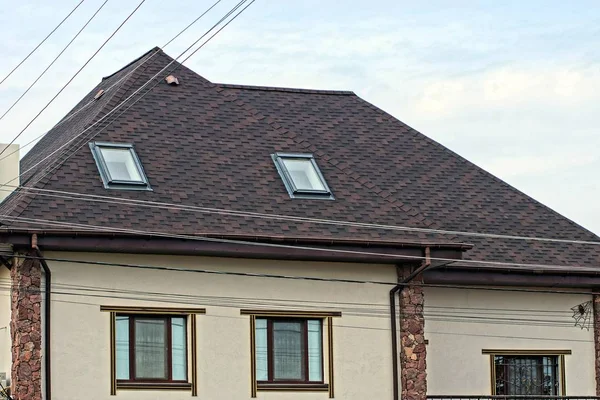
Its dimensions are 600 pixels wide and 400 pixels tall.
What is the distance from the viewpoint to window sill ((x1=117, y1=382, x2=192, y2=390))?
21.5m

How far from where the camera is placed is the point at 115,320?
21.7m

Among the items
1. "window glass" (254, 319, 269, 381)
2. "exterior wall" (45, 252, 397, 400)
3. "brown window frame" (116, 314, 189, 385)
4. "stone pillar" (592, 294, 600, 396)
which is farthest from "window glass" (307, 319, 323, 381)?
"stone pillar" (592, 294, 600, 396)

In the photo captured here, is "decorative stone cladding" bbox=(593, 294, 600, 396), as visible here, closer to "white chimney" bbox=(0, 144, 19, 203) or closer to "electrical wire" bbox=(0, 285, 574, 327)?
"electrical wire" bbox=(0, 285, 574, 327)

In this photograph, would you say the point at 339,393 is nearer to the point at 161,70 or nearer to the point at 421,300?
the point at 421,300

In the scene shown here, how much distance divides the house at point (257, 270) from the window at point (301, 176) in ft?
0.12

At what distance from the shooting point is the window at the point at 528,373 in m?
24.8

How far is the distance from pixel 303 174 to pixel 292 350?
10.9 feet

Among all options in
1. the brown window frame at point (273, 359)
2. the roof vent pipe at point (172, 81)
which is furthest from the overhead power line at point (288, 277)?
the roof vent pipe at point (172, 81)

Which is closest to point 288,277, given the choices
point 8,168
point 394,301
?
point 394,301

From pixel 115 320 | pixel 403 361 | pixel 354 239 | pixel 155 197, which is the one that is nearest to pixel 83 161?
pixel 155 197

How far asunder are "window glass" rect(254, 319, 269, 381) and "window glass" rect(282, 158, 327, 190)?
2.62 metres

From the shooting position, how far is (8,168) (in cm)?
2283

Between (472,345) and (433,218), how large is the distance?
2427 mm

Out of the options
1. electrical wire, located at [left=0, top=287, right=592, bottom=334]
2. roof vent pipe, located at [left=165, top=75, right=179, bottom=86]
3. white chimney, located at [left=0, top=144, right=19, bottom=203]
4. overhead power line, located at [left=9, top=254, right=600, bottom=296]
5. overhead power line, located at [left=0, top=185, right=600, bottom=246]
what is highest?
roof vent pipe, located at [left=165, top=75, right=179, bottom=86]
